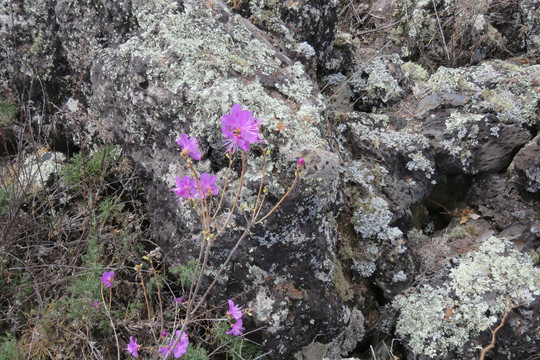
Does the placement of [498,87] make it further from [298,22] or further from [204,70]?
[204,70]

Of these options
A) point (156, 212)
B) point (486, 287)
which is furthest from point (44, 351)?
point (486, 287)

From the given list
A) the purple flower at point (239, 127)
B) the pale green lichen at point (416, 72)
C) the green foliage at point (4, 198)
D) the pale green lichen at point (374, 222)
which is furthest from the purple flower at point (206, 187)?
the pale green lichen at point (416, 72)

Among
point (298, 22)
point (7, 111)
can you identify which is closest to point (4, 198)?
point (7, 111)

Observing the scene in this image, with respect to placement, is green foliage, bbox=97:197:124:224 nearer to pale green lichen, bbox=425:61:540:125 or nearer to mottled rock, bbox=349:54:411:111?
mottled rock, bbox=349:54:411:111

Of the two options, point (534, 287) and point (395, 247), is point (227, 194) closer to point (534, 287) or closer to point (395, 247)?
point (395, 247)

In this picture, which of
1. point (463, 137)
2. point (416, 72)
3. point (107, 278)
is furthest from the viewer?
point (416, 72)

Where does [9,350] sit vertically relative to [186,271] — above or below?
below
